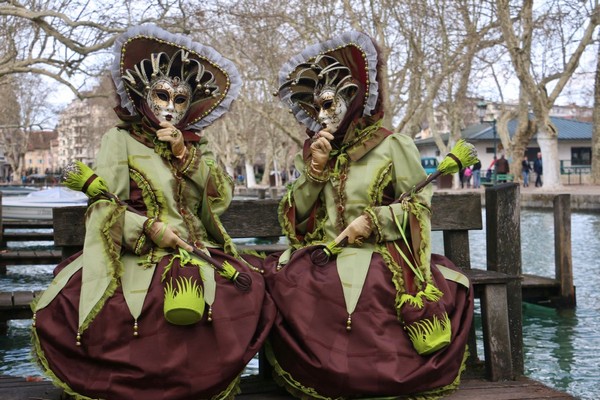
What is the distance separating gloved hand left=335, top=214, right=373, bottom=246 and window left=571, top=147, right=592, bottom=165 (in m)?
49.5

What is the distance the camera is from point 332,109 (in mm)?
3723

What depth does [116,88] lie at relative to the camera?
12.0 ft

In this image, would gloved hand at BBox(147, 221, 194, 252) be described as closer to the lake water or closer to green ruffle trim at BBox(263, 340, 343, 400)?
green ruffle trim at BBox(263, 340, 343, 400)

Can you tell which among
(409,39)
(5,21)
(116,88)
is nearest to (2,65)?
(5,21)

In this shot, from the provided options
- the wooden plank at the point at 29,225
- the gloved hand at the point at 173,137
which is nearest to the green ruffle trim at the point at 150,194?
the gloved hand at the point at 173,137

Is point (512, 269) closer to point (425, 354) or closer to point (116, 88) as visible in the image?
point (425, 354)

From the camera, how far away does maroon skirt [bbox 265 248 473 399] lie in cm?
304

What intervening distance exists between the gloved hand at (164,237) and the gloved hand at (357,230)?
71 centimetres

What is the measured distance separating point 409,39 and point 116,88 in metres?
19.1

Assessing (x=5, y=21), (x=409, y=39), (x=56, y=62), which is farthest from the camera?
(x=409, y=39)

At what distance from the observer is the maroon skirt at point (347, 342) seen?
304 centimetres

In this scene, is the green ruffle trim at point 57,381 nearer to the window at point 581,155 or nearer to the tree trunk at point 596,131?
the tree trunk at point 596,131

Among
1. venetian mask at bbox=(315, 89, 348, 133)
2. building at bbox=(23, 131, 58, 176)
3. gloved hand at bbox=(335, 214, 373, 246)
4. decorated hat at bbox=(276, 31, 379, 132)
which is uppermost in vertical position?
building at bbox=(23, 131, 58, 176)

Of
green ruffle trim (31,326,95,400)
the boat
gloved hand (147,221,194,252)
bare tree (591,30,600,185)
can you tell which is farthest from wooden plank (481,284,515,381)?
bare tree (591,30,600,185)
